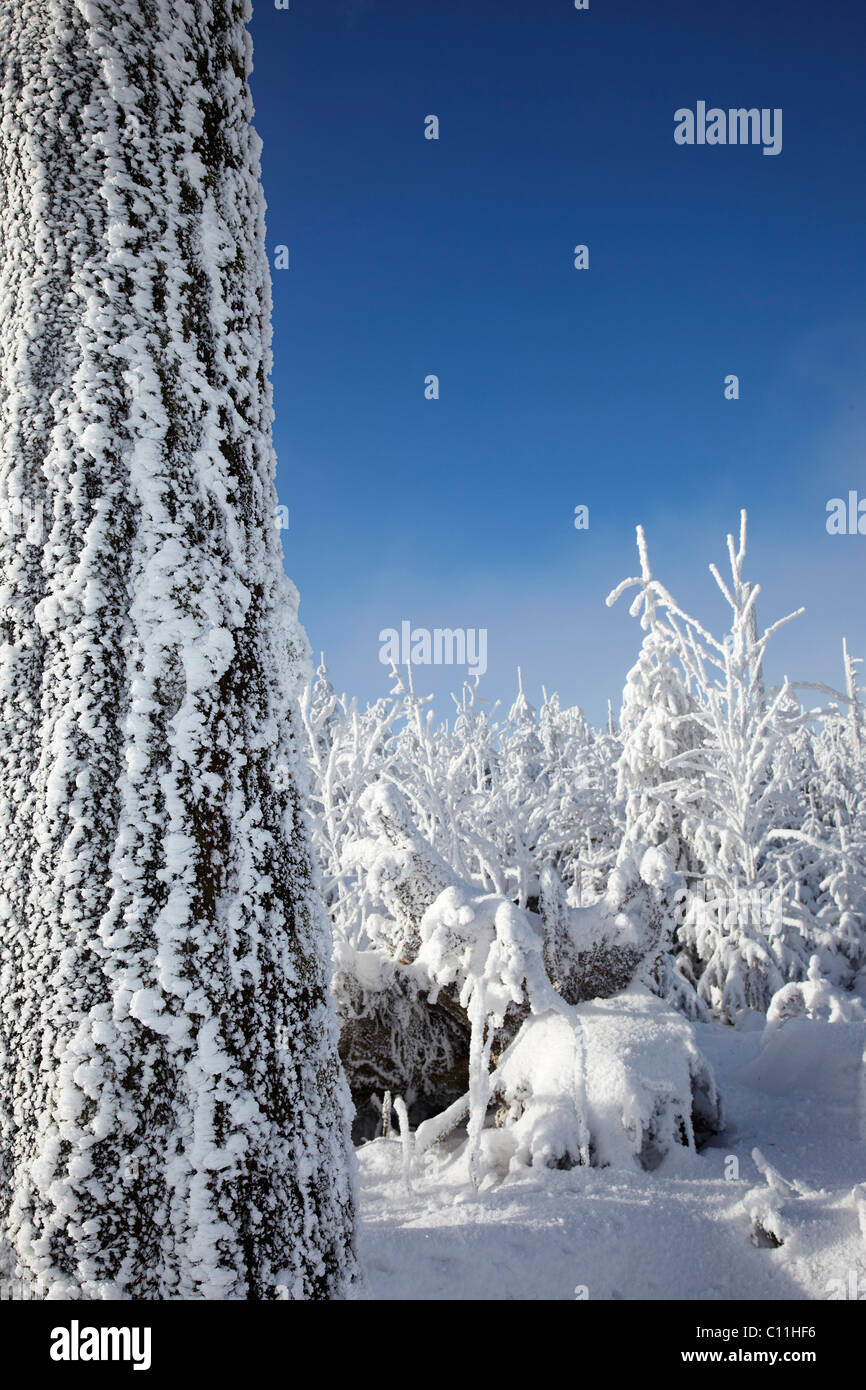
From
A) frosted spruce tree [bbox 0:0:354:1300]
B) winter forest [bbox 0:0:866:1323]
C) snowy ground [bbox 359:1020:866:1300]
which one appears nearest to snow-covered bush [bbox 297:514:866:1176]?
snowy ground [bbox 359:1020:866:1300]

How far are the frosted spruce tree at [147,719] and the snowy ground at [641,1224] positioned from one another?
3.65ft

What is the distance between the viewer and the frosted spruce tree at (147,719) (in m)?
1.38

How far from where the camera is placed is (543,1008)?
3477 millimetres

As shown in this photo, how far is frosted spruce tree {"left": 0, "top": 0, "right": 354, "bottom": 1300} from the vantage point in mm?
1376

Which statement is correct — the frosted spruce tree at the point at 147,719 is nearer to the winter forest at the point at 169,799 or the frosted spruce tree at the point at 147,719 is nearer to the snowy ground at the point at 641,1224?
the winter forest at the point at 169,799

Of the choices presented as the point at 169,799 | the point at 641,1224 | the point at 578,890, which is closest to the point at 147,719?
the point at 169,799

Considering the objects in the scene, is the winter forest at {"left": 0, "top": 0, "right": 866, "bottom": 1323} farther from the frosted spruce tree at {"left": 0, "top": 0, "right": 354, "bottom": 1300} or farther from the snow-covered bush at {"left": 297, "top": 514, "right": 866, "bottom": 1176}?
the snow-covered bush at {"left": 297, "top": 514, "right": 866, "bottom": 1176}

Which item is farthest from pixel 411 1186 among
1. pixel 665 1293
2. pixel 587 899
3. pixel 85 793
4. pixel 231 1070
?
pixel 587 899

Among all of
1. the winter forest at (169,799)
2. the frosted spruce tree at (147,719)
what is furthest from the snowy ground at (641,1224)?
the frosted spruce tree at (147,719)

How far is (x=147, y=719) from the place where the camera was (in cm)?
155

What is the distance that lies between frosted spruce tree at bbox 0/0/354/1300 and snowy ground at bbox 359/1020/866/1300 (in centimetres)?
111

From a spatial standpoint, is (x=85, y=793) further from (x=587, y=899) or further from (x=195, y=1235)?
(x=587, y=899)

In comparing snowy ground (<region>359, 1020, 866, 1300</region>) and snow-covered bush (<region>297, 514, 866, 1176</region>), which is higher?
snow-covered bush (<region>297, 514, 866, 1176</region>)

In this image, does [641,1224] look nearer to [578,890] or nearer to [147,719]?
[147,719]
